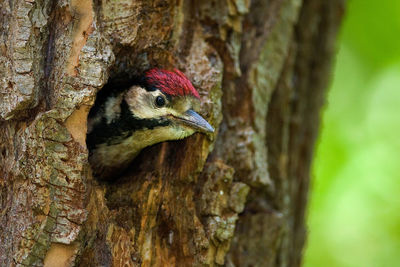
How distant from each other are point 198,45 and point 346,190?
3.32 metres

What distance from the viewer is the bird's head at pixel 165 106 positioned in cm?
275

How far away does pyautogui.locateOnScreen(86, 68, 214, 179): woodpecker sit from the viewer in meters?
2.79

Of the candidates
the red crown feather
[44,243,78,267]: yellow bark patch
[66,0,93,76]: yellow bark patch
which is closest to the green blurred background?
the red crown feather

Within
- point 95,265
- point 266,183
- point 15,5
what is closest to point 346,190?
point 266,183

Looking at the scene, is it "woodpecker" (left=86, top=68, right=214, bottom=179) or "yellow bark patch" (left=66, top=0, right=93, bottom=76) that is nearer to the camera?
"yellow bark patch" (left=66, top=0, right=93, bottom=76)

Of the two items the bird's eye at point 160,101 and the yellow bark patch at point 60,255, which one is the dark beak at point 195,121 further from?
the yellow bark patch at point 60,255

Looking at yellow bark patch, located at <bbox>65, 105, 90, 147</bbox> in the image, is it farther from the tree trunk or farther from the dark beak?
the dark beak

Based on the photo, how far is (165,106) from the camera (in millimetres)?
2963

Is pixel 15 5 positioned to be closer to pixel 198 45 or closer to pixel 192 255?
pixel 198 45

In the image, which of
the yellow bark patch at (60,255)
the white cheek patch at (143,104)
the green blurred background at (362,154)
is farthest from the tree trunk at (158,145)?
the green blurred background at (362,154)

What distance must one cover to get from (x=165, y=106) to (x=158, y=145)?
0.22 meters

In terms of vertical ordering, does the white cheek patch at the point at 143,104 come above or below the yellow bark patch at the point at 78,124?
above

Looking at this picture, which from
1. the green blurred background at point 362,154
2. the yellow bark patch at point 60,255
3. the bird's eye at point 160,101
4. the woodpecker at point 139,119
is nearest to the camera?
the yellow bark patch at point 60,255

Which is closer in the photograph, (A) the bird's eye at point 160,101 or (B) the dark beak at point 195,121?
(B) the dark beak at point 195,121
